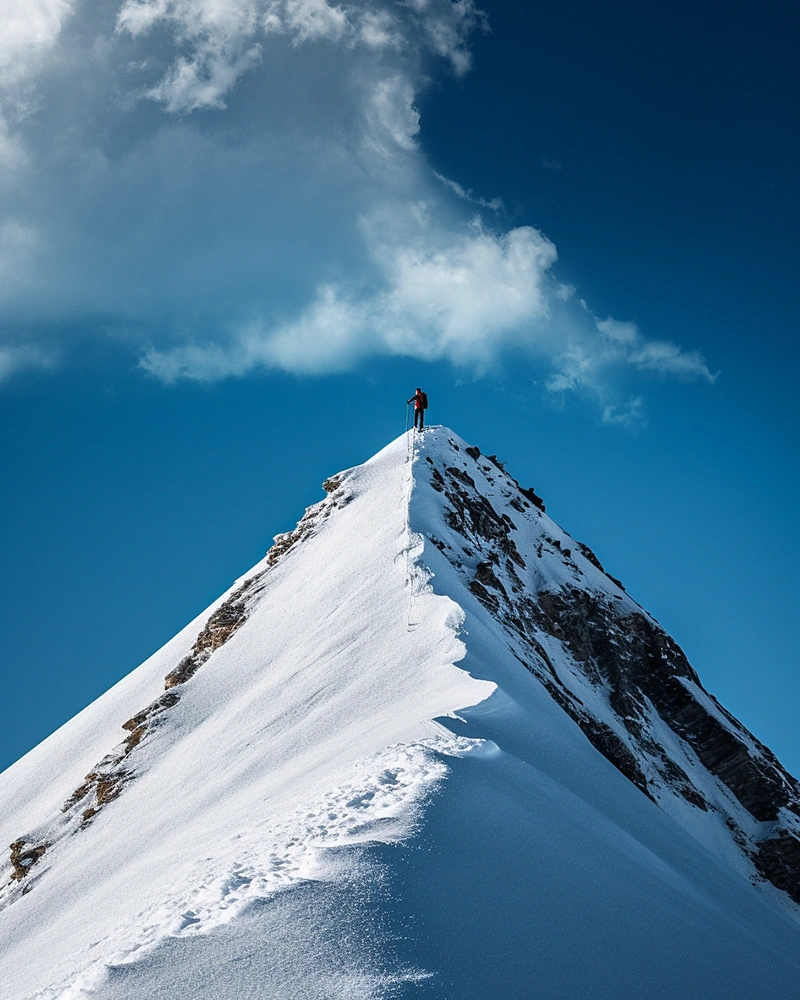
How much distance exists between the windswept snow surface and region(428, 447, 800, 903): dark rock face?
7.25 ft

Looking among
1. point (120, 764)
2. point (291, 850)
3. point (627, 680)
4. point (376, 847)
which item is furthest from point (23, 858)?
point (627, 680)

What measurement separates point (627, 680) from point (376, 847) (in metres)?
31.3

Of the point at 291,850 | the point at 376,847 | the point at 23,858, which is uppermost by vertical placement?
the point at 23,858

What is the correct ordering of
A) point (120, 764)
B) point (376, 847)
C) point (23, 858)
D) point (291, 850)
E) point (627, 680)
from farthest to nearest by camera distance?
point (627, 680) → point (120, 764) → point (23, 858) → point (291, 850) → point (376, 847)

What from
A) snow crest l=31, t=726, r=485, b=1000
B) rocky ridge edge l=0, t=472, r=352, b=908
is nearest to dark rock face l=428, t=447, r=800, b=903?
rocky ridge edge l=0, t=472, r=352, b=908

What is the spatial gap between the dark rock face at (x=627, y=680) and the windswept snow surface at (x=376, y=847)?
2209 millimetres

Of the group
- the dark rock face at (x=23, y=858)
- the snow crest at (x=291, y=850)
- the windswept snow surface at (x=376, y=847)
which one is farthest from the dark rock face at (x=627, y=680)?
the dark rock face at (x=23, y=858)

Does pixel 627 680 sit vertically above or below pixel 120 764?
below

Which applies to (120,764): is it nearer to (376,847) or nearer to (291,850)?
(291,850)

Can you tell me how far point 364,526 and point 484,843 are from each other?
80.0 ft

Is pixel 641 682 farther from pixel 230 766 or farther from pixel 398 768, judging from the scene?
pixel 398 768

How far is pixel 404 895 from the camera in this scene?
7.07 meters

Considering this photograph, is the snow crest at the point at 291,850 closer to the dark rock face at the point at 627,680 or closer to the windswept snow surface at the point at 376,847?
the windswept snow surface at the point at 376,847

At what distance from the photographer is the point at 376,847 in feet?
25.5
